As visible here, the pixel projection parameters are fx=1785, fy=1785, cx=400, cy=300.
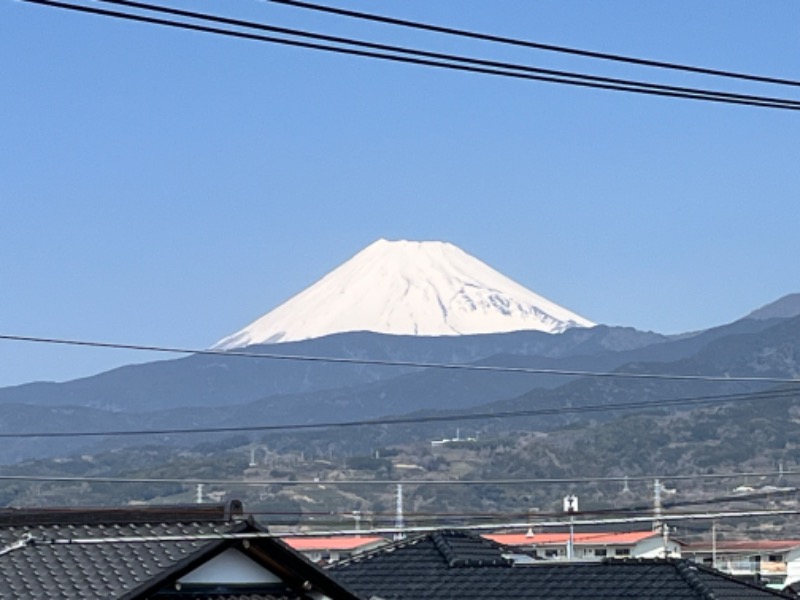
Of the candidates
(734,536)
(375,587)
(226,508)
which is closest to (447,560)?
(375,587)

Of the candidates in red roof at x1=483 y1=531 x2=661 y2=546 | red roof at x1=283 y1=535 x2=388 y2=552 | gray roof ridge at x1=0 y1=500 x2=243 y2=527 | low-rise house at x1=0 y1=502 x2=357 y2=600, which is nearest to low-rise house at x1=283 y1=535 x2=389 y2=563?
red roof at x1=283 y1=535 x2=388 y2=552

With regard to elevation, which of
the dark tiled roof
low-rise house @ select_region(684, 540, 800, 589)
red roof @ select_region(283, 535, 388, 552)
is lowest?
the dark tiled roof

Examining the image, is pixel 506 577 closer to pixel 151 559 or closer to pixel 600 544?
pixel 151 559

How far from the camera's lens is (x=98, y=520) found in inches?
896

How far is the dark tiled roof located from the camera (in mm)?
32844

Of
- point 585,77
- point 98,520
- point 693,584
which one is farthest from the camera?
point 693,584

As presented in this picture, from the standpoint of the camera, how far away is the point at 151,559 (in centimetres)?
2181

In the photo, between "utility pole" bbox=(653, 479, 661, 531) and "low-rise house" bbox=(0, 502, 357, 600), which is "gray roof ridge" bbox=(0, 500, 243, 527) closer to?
"low-rise house" bbox=(0, 502, 357, 600)

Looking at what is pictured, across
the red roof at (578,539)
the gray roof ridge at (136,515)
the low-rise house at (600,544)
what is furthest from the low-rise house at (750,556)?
the gray roof ridge at (136,515)

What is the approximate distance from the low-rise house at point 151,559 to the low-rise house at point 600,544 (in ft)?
245

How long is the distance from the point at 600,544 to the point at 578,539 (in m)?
8.37

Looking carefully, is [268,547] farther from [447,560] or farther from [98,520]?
[447,560]

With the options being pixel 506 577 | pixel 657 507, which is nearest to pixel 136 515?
pixel 506 577

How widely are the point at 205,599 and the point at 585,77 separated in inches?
333
